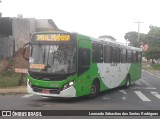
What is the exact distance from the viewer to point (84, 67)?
54.2ft

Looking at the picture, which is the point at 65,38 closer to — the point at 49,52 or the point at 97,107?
the point at 49,52

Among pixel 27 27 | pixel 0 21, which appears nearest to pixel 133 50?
pixel 27 27

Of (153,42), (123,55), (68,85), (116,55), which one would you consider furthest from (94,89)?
(153,42)

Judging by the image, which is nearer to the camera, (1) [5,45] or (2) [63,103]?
(2) [63,103]

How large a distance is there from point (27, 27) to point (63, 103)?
73.0ft

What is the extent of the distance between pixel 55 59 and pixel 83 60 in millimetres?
1356

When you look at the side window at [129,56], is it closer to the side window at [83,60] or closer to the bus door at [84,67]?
the bus door at [84,67]

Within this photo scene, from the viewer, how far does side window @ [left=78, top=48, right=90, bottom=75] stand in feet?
52.7

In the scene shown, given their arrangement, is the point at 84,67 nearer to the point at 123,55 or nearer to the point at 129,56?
the point at 123,55

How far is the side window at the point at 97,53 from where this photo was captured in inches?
701

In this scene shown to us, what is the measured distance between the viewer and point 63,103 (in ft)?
51.8

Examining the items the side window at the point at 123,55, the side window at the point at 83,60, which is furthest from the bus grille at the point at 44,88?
the side window at the point at 123,55

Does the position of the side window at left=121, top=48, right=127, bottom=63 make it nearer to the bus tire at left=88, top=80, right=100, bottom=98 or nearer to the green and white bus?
the bus tire at left=88, top=80, right=100, bottom=98

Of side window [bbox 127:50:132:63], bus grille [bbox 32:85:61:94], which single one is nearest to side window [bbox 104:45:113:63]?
side window [bbox 127:50:132:63]
